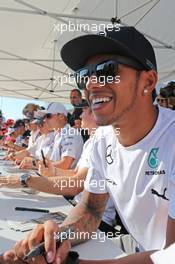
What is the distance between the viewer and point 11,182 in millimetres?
1762

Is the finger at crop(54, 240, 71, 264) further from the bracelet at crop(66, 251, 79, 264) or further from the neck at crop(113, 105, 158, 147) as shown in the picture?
the neck at crop(113, 105, 158, 147)

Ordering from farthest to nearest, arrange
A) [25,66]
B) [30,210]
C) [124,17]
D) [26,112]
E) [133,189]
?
[25,66], [26,112], [124,17], [30,210], [133,189]

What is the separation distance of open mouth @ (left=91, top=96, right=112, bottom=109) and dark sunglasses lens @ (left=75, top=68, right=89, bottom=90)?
7 cm

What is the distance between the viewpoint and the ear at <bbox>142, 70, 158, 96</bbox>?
102cm

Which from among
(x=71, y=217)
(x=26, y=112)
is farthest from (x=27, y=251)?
(x=26, y=112)

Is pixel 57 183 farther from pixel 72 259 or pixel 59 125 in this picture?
pixel 59 125

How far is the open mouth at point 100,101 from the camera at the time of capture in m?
1.00

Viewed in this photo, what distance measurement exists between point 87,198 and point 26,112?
370cm

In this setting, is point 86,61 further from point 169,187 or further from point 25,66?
point 25,66

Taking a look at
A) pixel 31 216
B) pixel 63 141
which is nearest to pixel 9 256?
pixel 31 216

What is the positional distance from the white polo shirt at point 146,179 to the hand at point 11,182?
2.50 ft

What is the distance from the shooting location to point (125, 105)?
3.29ft

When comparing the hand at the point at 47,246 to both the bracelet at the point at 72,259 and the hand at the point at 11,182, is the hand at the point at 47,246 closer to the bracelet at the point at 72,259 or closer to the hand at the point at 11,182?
the bracelet at the point at 72,259

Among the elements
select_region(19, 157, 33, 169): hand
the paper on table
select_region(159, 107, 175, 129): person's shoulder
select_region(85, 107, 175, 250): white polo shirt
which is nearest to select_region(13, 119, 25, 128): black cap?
select_region(19, 157, 33, 169): hand
